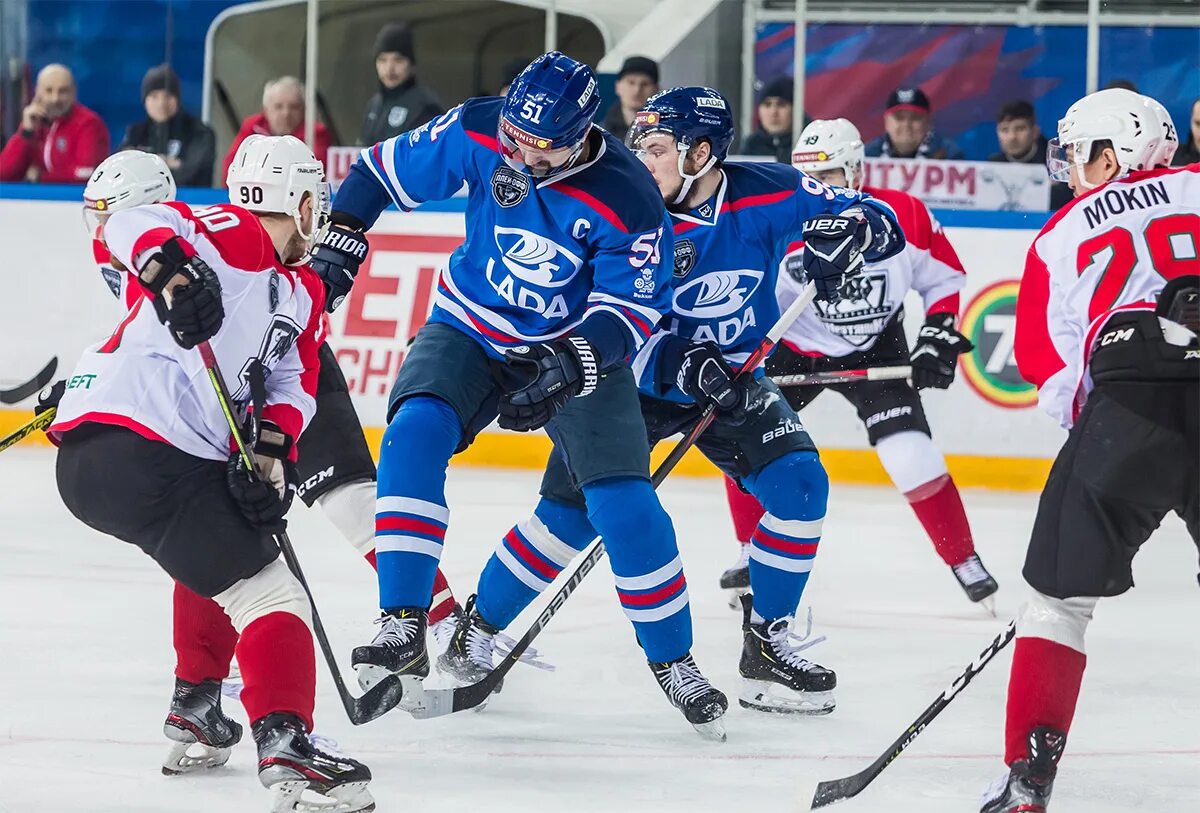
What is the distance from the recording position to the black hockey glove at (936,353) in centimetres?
388

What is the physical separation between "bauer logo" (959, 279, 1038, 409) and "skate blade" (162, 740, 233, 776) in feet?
12.0

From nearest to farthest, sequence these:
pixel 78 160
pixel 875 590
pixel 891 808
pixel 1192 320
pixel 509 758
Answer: pixel 1192 320 < pixel 891 808 < pixel 509 758 < pixel 875 590 < pixel 78 160

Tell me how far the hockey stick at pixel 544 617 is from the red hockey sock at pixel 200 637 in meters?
0.31

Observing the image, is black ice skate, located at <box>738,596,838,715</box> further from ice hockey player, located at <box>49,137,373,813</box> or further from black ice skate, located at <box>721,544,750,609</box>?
ice hockey player, located at <box>49,137,373,813</box>

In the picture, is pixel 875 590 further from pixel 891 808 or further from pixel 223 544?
pixel 223 544

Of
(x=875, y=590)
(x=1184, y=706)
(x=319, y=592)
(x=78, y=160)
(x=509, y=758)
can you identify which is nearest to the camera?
(x=509, y=758)

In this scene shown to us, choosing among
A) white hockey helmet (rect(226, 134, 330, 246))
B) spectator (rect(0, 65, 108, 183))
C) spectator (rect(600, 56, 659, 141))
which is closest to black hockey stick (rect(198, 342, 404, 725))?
white hockey helmet (rect(226, 134, 330, 246))

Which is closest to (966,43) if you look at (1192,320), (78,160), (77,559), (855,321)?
(855,321)

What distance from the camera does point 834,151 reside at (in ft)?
13.3

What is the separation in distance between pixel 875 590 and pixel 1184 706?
3.90ft

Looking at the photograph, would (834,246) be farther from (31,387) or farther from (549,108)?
(31,387)

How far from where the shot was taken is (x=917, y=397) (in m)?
4.20

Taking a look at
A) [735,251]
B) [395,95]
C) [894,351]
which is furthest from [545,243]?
[395,95]

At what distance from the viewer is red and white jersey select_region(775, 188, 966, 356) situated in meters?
4.09
